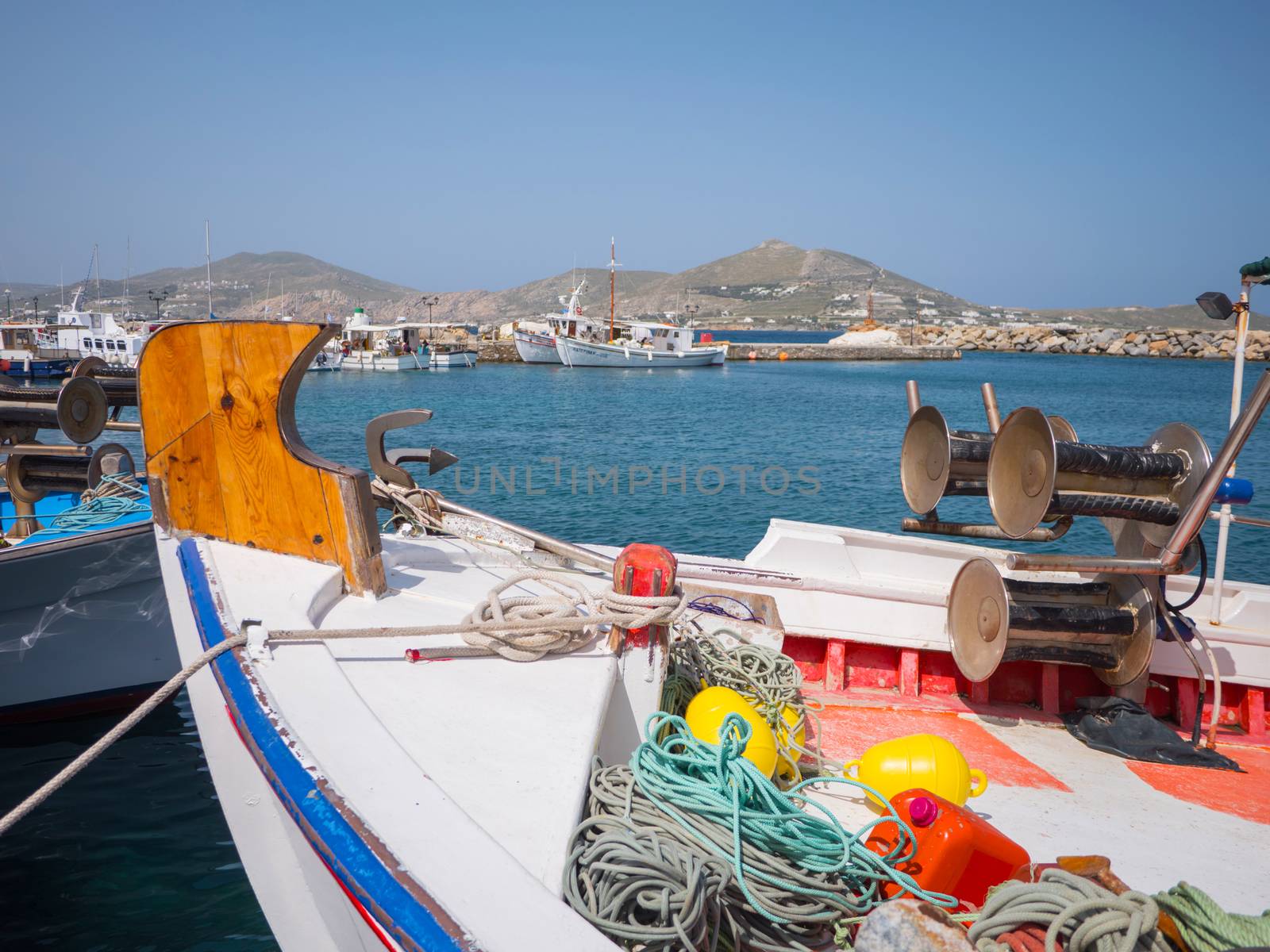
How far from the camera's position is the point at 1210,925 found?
2.01 m

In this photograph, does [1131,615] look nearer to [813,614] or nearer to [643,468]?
[813,614]

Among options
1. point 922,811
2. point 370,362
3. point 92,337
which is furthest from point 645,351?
point 922,811

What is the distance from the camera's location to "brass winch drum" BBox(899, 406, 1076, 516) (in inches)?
178

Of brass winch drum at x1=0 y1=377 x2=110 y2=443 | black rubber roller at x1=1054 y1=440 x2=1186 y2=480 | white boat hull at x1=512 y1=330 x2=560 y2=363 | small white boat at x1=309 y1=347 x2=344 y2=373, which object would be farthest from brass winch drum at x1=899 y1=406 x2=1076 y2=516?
white boat hull at x1=512 y1=330 x2=560 y2=363

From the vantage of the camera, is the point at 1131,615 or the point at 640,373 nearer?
the point at 1131,615

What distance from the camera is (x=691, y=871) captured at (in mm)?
2070

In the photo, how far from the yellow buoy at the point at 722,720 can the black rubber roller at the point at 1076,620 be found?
1.86 metres

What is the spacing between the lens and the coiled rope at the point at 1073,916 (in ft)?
6.32

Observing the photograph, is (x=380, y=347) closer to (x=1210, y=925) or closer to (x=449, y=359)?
(x=449, y=359)

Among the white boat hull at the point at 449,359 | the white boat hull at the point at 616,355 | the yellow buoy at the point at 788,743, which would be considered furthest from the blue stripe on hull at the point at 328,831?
the white boat hull at the point at 616,355

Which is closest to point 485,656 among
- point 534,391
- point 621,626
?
point 621,626

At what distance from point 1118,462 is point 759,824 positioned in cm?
305

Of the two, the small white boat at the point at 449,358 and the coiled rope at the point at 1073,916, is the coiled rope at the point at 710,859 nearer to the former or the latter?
the coiled rope at the point at 1073,916

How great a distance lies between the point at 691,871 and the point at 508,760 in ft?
2.16
